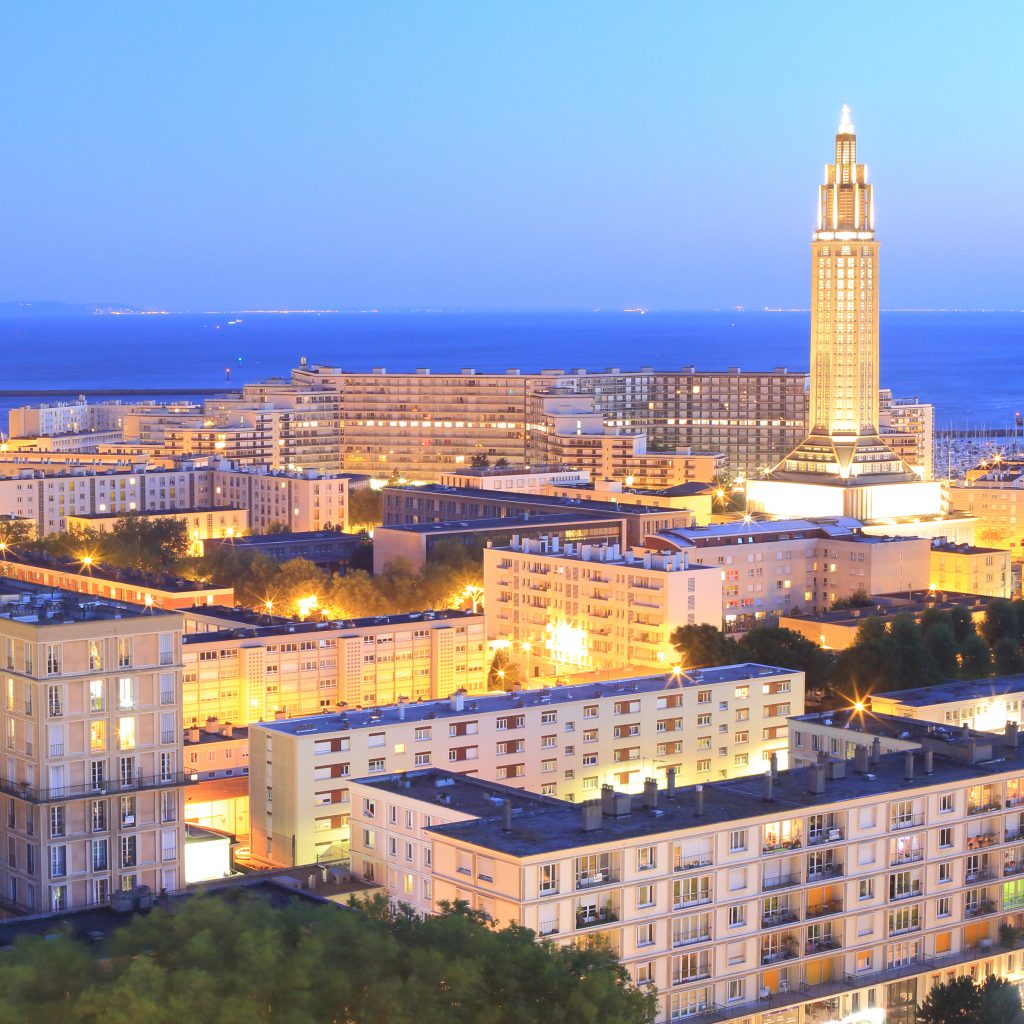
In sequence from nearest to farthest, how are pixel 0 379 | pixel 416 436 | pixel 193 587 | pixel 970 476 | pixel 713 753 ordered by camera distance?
1. pixel 713 753
2. pixel 193 587
3. pixel 970 476
4. pixel 416 436
5. pixel 0 379

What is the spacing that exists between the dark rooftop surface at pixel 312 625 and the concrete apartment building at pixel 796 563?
10350mm

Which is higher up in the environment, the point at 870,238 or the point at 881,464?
the point at 870,238

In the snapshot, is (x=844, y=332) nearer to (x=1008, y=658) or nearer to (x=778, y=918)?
(x=1008, y=658)

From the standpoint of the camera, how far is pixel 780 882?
67.8 feet

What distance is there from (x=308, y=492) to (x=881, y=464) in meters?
17.0

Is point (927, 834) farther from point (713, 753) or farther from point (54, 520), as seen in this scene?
point (54, 520)

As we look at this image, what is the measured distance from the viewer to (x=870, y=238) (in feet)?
205

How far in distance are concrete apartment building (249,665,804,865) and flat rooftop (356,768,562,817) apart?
1973mm

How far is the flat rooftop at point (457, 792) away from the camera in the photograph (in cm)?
2150

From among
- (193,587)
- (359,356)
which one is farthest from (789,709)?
(359,356)

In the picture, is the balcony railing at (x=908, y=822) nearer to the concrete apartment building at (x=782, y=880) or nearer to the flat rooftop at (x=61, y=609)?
the concrete apartment building at (x=782, y=880)

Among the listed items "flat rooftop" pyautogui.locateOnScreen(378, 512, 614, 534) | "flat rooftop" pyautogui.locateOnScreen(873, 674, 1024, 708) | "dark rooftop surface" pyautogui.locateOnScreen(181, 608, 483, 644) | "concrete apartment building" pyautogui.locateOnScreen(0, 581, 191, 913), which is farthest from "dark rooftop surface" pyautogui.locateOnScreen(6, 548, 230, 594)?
"concrete apartment building" pyautogui.locateOnScreen(0, 581, 191, 913)

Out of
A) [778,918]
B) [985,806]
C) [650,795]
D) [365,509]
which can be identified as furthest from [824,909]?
[365,509]

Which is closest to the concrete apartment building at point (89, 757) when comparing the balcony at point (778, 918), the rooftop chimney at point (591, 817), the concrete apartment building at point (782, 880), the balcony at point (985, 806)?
the concrete apartment building at point (782, 880)
